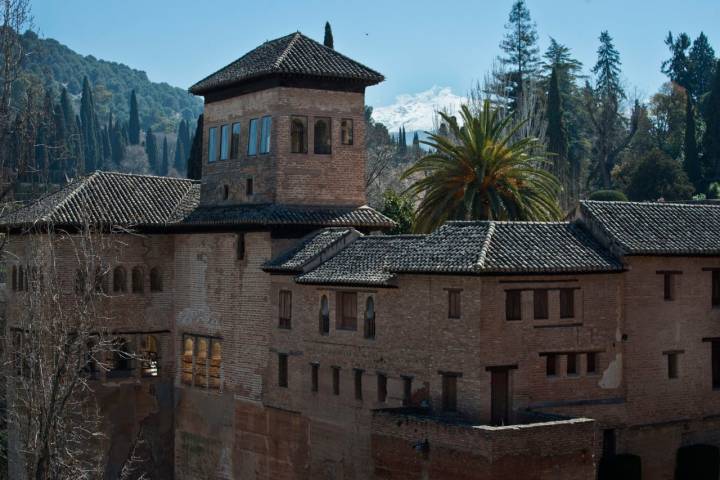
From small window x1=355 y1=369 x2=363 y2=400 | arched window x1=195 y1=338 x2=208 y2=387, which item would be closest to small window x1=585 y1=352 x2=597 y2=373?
small window x1=355 y1=369 x2=363 y2=400

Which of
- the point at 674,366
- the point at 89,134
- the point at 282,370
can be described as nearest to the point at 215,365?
the point at 282,370

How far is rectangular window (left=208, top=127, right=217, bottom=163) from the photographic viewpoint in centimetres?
3859

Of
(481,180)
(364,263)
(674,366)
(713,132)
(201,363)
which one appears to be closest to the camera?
(674,366)

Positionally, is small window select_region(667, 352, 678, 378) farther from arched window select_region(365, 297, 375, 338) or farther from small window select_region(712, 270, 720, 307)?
arched window select_region(365, 297, 375, 338)

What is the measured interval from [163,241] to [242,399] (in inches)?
219

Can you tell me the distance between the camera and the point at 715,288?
31625mm

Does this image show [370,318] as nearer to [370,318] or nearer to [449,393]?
[370,318]

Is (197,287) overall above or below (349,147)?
below

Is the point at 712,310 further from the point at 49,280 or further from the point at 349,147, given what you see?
the point at 49,280

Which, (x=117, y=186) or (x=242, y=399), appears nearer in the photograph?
(x=242, y=399)

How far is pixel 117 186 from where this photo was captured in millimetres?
38688

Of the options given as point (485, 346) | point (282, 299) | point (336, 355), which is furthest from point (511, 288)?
point (282, 299)

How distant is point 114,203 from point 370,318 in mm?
10297

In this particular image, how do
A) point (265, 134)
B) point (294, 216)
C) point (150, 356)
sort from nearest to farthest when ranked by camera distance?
point (294, 216) < point (265, 134) < point (150, 356)
